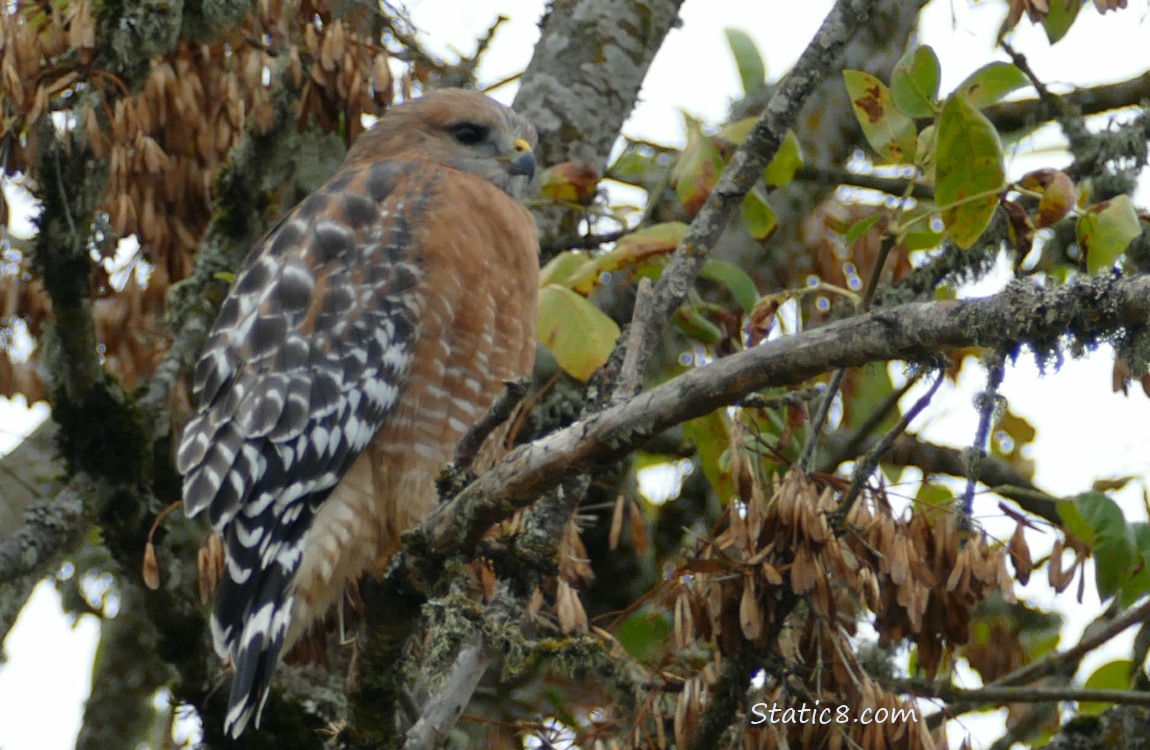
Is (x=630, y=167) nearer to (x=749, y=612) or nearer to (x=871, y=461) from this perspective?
(x=871, y=461)

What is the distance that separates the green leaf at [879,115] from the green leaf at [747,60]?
747 millimetres

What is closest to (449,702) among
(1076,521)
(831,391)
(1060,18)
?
(831,391)

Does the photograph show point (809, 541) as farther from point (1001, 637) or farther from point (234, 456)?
Result: point (1001, 637)

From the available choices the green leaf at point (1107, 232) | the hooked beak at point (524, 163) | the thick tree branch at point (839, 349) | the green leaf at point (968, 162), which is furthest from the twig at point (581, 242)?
the thick tree branch at point (839, 349)

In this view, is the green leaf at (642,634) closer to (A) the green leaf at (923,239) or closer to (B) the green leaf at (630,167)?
(A) the green leaf at (923,239)

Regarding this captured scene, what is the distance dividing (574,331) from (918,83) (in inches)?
44.2

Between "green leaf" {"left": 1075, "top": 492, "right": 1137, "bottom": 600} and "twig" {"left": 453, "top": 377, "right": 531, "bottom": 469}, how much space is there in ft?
5.15

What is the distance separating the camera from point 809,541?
10.1ft

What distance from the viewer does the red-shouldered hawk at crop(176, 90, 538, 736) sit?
12.6 feet

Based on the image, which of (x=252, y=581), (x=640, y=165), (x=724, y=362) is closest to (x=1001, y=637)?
(x=640, y=165)

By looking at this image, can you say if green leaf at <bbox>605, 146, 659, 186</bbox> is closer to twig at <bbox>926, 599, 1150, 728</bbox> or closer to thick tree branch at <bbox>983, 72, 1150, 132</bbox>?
thick tree branch at <bbox>983, 72, 1150, 132</bbox>

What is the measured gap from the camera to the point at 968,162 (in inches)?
121

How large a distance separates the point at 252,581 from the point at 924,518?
1686 millimetres

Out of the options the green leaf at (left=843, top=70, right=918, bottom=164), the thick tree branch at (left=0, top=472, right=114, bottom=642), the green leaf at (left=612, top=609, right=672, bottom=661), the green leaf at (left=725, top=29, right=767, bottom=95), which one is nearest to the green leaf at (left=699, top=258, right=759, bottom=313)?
the green leaf at (left=725, top=29, right=767, bottom=95)
